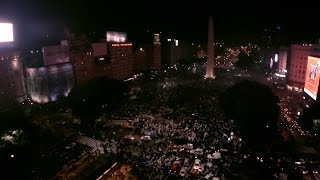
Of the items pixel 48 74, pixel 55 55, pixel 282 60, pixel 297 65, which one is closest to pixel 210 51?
pixel 297 65

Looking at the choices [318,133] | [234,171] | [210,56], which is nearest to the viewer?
[234,171]

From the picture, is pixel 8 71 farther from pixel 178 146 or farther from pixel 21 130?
pixel 178 146

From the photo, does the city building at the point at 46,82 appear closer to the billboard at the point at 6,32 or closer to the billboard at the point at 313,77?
the billboard at the point at 6,32

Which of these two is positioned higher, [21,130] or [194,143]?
[21,130]

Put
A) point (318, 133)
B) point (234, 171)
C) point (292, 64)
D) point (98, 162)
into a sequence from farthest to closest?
point (292, 64) < point (318, 133) < point (98, 162) < point (234, 171)

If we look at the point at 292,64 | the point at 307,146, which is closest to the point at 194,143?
the point at 307,146

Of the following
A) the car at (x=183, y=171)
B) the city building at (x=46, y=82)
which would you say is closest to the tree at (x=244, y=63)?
the city building at (x=46, y=82)

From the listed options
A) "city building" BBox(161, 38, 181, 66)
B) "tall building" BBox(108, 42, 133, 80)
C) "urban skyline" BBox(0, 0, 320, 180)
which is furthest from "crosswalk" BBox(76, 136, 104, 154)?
"city building" BBox(161, 38, 181, 66)

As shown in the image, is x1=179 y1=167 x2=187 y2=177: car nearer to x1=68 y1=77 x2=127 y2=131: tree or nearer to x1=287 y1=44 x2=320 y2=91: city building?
x1=68 y1=77 x2=127 y2=131: tree
